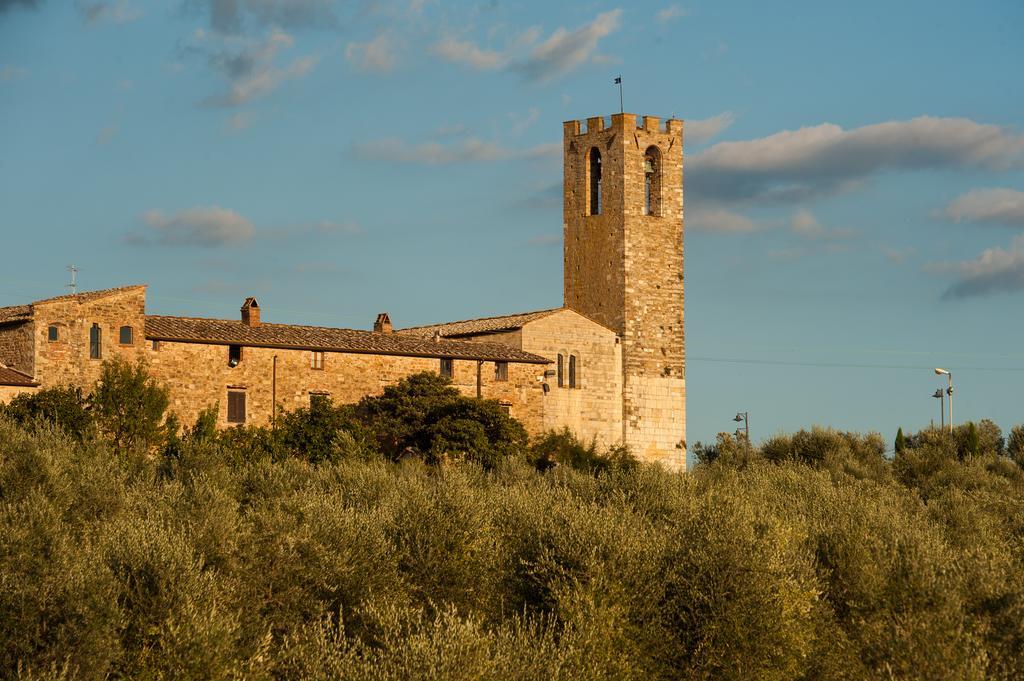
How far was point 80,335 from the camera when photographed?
122ft

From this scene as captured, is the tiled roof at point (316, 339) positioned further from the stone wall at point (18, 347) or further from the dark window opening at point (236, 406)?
the stone wall at point (18, 347)

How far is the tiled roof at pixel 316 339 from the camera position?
128ft

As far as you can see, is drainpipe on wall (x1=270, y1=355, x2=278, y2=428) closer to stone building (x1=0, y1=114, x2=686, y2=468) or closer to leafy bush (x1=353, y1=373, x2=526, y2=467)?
stone building (x1=0, y1=114, x2=686, y2=468)

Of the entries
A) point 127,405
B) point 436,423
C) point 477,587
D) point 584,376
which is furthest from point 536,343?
point 477,587

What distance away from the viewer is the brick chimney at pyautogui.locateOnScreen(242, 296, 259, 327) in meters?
41.4

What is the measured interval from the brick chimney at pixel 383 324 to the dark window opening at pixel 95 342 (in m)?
11.7

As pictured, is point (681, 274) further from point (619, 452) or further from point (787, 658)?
point (787, 658)

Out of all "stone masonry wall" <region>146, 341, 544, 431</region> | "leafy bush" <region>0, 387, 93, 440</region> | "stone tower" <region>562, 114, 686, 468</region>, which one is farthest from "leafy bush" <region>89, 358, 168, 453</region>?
"stone tower" <region>562, 114, 686, 468</region>

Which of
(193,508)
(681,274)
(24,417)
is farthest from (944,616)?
(681,274)

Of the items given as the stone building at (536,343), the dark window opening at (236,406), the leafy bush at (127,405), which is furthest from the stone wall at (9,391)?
the dark window opening at (236,406)

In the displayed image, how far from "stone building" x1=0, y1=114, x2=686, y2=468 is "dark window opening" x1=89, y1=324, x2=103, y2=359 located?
36 mm

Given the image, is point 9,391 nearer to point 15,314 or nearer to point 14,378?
point 14,378

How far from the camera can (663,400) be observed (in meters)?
48.4

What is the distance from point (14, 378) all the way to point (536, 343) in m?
16.7
